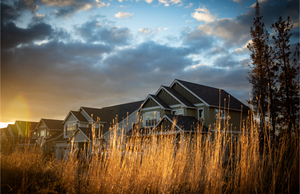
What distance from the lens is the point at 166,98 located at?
2366cm

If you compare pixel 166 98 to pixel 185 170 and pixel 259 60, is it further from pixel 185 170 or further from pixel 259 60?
pixel 185 170

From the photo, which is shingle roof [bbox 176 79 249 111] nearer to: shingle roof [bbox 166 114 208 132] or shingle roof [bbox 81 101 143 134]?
shingle roof [bbox 166 114 208 132]

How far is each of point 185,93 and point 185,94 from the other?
12cm

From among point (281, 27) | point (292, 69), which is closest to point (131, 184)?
point (292, 69)

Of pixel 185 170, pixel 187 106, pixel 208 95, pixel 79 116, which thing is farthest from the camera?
pixel 79 116

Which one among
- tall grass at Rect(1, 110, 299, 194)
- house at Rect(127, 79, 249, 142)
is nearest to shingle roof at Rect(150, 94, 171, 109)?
house at Rect(127, 79, 249, 142)

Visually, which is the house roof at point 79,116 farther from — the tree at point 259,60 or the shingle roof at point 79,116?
the tree at point 259,60

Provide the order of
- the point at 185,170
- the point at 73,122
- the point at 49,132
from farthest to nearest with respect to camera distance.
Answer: the point at 49,132
the point at 73,122
the point at 185,170

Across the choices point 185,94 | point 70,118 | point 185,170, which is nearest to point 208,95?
point 185,94

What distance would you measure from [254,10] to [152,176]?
23175mm

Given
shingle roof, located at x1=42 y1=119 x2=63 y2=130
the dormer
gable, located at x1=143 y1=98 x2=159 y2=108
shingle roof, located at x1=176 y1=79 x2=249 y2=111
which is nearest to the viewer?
shingle roof, located at x1=176 y1=79 x2=249 y2=111

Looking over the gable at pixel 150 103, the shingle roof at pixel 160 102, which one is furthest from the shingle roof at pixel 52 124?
the shingle roof at pixel 160 102

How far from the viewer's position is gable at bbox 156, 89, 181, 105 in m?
22.8

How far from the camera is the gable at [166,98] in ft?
74.9
